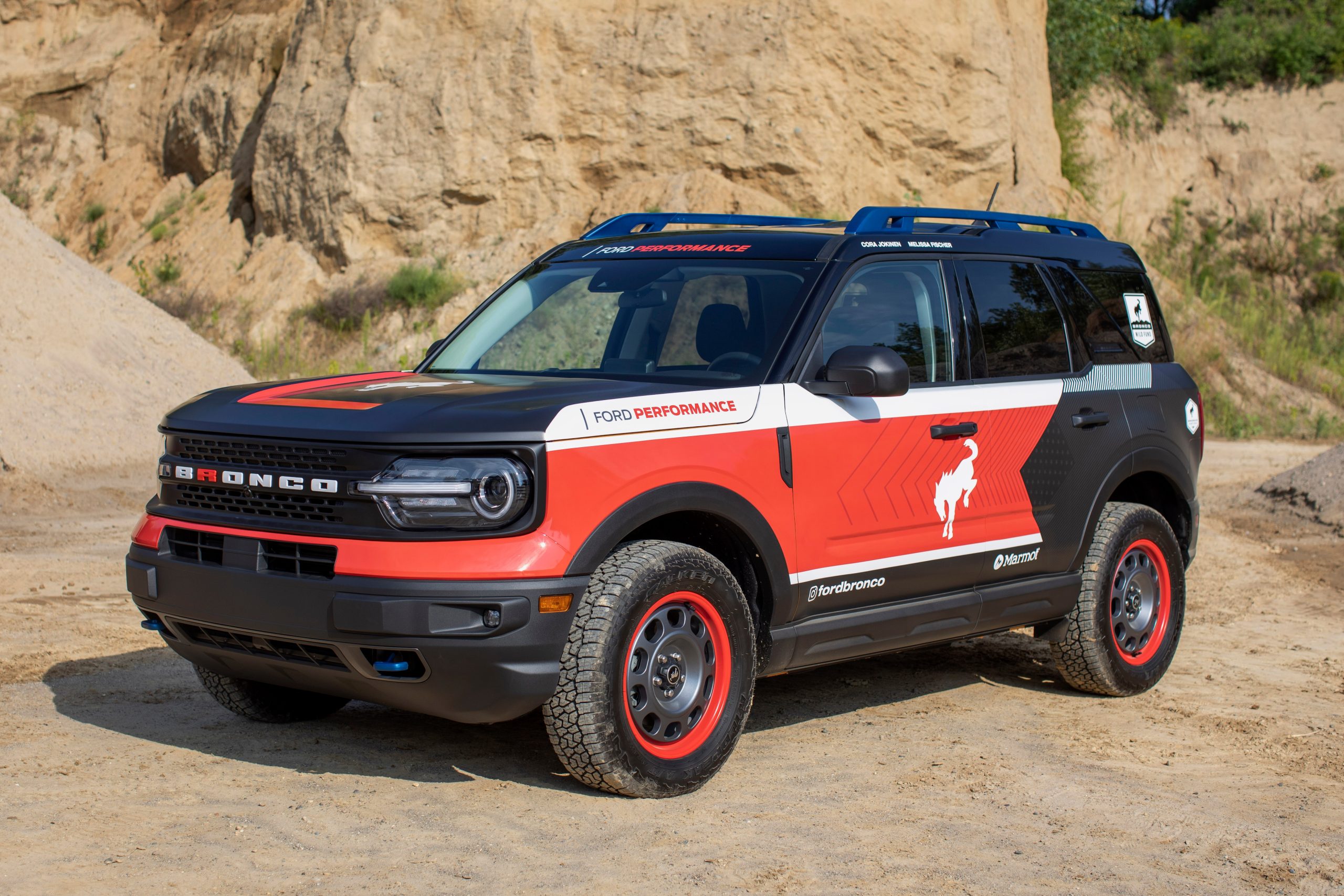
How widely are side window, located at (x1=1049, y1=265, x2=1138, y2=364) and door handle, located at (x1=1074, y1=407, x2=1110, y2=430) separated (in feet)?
0.88

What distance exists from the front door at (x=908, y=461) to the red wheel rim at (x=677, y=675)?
471 millimetres

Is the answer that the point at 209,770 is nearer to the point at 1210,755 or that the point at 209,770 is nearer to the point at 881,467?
the point at 881,467

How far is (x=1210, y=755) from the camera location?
598 centimetres

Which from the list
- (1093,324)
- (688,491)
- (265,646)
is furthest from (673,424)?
(1093,324)

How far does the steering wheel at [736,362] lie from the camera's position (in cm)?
549

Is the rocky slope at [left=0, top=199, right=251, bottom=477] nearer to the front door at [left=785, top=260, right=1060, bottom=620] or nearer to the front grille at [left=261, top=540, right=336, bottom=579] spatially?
the front grille at [left=261, top=540, right=336, bottom=579]

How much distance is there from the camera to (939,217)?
6605mm

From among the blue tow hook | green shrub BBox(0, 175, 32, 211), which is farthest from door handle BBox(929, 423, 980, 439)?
green shrub BBox(0, 175, 32, 211)

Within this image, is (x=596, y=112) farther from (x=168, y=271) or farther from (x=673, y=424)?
(x=673, y=424)

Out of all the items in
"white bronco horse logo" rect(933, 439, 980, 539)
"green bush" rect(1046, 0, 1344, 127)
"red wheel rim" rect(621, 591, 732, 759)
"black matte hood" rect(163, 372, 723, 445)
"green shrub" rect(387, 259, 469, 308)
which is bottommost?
"red wheel rim" rect(621, 591, 732, 759)

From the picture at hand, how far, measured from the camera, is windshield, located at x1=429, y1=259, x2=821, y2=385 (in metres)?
5.62

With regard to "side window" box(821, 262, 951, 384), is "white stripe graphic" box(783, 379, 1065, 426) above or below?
below

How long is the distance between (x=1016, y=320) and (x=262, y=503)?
11.3 ft

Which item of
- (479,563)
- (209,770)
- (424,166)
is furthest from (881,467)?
(424,166)
